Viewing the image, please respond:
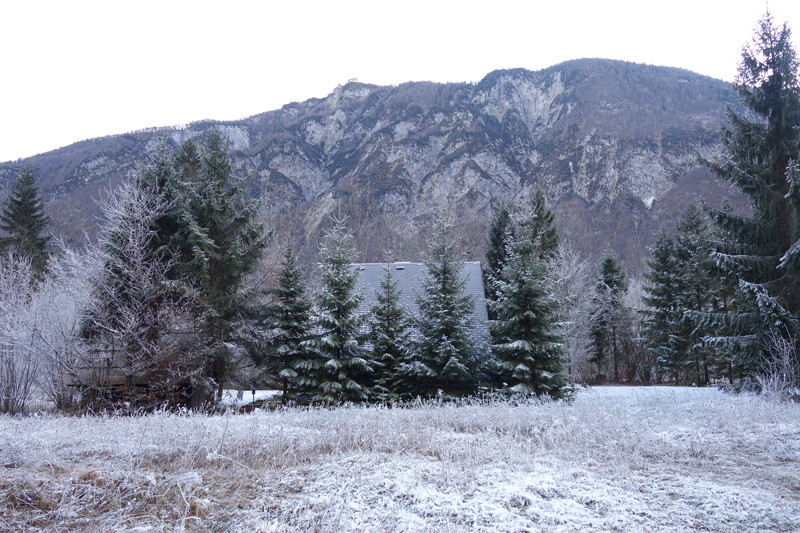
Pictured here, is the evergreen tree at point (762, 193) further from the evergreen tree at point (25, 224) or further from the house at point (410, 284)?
the evergreen tree at point (25, 224)

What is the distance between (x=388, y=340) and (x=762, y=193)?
12.4 meters

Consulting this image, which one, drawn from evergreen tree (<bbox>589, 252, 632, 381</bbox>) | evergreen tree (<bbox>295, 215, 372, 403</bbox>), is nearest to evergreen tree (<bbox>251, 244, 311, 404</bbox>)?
evergreen tree (<bbox>295, 215, 372, 403</bbox>)

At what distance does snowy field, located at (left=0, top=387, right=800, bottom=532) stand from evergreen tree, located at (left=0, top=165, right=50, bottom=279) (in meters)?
23.6

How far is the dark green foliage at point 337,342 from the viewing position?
1223cm

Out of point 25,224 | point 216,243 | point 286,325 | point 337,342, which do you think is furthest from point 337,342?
point 25,224

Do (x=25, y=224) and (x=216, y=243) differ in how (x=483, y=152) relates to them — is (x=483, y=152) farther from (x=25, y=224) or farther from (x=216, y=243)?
(x=216, y=243)

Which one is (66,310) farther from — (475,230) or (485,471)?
(475,230)

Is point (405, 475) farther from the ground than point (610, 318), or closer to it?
closer to it

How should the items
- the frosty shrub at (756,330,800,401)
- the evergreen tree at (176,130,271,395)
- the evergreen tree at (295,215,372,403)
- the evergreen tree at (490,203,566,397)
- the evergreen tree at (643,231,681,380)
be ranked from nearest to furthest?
the frosty shrub at (756,330,800,401) < the evergreen tree at (490,203,566,397) < the evergreen tree at (176,130,271,395) < the evergreen tree at (295,215,372,403) < the evergreen tree at (643,231,681,380)

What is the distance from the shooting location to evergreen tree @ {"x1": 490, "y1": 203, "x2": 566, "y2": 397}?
11.9 meters

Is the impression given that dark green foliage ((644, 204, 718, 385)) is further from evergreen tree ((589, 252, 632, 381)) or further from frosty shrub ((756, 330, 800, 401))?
frosty shrub ((756, 330, 800, 401))

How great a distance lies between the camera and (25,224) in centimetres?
2450

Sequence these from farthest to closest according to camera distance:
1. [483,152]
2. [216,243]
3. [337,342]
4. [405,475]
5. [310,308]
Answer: [483,152], [310,308], [216,243], [337,342], [405,475]

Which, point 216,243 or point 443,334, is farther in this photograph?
point 216,243
